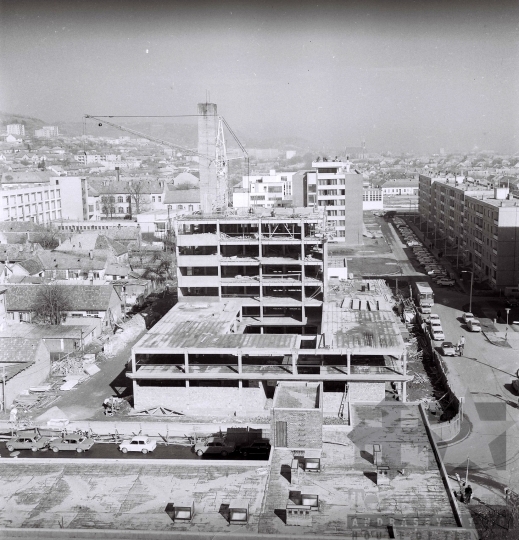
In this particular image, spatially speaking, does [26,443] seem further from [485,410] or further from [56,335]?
[485,410]

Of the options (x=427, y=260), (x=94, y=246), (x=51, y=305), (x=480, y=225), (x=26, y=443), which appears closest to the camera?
(x=26, y=443)

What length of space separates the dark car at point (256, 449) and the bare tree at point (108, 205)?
1334 inches

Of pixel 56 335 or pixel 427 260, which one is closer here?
pixel 56 335

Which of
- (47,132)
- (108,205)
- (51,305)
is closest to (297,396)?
(51,305)

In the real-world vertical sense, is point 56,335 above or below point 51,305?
below

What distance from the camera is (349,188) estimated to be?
34.4 metres

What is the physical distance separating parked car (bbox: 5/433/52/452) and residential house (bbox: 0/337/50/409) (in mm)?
2126

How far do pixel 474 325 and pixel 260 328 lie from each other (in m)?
6.12

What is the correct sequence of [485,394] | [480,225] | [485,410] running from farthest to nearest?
[480,225] < [485,394] < [485,410]

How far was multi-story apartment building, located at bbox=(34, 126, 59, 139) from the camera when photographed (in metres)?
100

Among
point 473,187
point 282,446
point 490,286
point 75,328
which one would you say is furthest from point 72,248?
point 282,446

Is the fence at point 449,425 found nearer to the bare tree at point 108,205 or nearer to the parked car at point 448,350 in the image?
the parked car at point 448,350

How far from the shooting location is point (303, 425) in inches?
331

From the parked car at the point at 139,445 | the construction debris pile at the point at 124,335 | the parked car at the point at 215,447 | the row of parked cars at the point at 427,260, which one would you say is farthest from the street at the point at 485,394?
the construction debris pile at the point at 124,335
